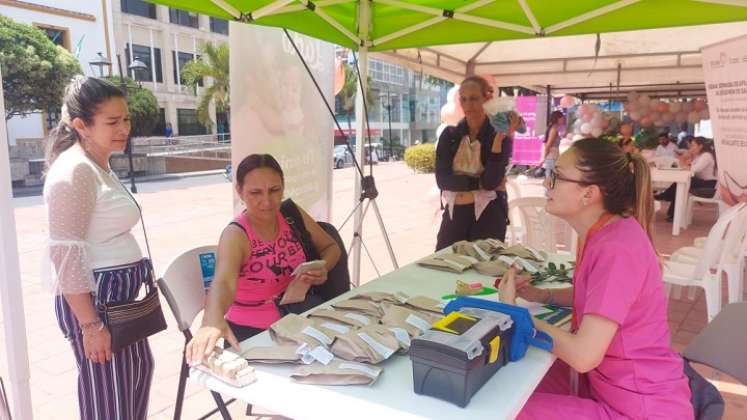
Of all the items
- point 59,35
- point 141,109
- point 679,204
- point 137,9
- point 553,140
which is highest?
point 137,9

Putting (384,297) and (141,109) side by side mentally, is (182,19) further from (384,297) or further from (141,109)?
(384,297)

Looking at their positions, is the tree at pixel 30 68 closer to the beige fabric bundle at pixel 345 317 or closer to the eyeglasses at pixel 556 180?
the beige fabric bundle at pixel 345 317

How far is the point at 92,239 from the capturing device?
64.2 inches

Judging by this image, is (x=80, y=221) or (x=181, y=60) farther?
(x=181, y=60)

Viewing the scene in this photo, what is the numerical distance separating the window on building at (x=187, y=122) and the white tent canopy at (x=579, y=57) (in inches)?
1064

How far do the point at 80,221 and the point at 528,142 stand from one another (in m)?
12.5

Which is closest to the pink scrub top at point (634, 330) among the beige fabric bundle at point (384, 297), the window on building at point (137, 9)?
the beige fabric bundle at point (384, 297)

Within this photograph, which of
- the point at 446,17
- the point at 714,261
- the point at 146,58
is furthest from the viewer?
the point at 146,58

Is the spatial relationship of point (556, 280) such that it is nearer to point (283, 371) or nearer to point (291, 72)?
point (283, 371)

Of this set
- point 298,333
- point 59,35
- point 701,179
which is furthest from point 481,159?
point 59,35

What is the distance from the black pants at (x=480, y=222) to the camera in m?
3.19

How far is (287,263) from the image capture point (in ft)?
6.96

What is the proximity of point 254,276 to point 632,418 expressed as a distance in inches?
54.8

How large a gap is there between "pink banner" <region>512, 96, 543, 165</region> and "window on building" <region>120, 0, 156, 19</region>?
22.3 m
